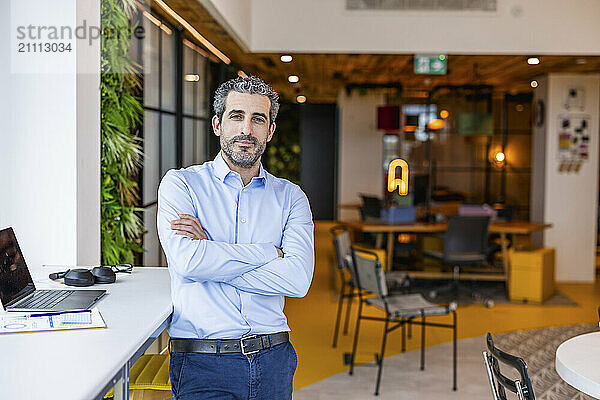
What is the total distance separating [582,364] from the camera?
8.43ft

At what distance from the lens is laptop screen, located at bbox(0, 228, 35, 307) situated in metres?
2.14

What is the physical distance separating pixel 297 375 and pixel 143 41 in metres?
2.60

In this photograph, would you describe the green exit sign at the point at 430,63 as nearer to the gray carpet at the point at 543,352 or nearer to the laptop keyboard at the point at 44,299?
the gray carpet at the point at 543,352

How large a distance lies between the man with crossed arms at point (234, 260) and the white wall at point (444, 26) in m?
4.88

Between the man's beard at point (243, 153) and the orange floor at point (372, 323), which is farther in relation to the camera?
the orange floor at point (372, 323)

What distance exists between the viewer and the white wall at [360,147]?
41.8 feet

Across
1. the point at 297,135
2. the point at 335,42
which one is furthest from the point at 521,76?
the point at 297,135

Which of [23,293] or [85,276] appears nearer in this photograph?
[23,293]

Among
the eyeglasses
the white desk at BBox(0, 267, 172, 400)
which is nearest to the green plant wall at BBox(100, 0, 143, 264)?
the eyeglasses

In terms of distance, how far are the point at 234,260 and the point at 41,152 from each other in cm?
114

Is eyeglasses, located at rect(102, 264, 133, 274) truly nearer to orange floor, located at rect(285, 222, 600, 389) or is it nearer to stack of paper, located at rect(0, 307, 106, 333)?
stack of paper, located at rect(0, 307, 106, 333)

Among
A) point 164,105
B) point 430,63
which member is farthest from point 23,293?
point 430,63

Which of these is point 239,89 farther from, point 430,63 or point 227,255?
point 430,63

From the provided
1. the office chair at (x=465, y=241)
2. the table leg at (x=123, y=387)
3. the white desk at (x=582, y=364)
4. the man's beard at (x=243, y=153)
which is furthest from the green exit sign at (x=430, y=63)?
the table leg at (x=123, y=387)
